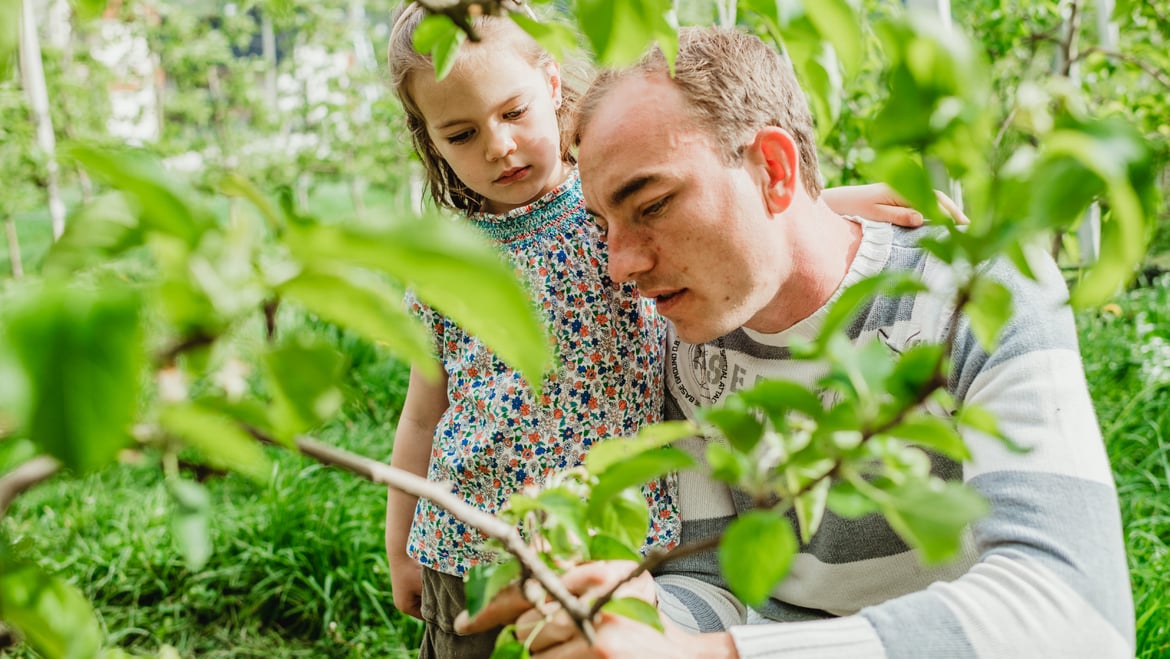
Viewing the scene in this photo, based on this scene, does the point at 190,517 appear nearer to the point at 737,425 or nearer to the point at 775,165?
the point at 737,425

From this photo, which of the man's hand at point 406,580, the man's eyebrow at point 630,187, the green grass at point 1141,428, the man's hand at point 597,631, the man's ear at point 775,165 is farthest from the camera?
the green grass at point 1141,428

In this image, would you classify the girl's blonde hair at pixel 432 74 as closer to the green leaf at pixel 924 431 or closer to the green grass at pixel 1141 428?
the green leaf at pixel 924 431

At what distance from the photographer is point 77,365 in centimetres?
35

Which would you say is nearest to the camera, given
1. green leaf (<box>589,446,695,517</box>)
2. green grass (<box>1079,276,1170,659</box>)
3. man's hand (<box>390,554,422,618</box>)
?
green leaf (<box>589,446,695,517</box>)

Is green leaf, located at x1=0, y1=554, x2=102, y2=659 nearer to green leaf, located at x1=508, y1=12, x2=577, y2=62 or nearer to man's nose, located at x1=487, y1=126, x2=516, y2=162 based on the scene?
green leaf, located at x1=508, y1=12, x2=577, y2=62

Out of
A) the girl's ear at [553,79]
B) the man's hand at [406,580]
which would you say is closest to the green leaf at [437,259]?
the girl's ear at [553,79]

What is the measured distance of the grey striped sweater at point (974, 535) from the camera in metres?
0.97

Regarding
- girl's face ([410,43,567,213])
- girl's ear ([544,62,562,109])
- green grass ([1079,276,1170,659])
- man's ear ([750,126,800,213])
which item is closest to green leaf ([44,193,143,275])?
man's ear ([750,126,800,213])

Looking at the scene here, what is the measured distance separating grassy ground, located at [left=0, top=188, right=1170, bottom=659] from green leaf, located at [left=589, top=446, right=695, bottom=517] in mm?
2077

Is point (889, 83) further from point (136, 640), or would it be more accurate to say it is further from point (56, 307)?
point (136, 640)

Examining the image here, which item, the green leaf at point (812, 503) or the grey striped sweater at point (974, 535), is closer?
the green leaf at point (812, 503)

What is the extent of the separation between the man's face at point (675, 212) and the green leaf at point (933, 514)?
34.7 inches

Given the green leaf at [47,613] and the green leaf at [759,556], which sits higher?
the green leaf at [759,556]

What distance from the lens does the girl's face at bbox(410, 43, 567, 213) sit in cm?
165
